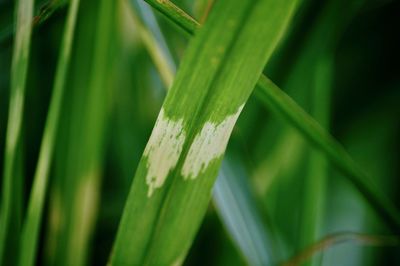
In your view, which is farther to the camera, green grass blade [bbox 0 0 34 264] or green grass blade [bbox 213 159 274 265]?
green grass blade [bbox 213 159 274 265]

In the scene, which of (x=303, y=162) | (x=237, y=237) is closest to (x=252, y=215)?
(x=237, y=237)

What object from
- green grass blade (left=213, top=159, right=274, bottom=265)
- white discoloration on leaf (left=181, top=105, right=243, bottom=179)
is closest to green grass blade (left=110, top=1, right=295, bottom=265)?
white discoloration on leaf (left=181, top=105, right=243, bottom=179)

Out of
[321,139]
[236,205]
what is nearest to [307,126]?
[321,139]

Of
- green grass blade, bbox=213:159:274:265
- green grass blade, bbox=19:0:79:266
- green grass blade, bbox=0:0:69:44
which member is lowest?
green grass blade, bbox=213:159:274:265

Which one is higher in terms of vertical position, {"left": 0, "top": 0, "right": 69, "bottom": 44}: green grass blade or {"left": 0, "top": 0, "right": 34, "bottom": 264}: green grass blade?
{"left": 0, "top": 0, "right": 69, "bottom": 44}: green grass blade

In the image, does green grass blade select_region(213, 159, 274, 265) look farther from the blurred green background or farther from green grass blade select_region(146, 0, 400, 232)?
green grass blade select_region(146, 0, 400, 232)

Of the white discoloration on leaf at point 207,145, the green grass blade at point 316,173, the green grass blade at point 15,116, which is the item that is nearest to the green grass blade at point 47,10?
the green grass blade at point 15,116
